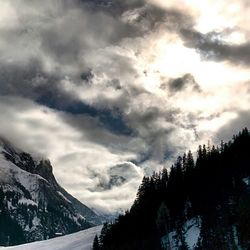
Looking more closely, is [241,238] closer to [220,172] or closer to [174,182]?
[220,172]

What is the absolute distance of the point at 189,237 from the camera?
157m

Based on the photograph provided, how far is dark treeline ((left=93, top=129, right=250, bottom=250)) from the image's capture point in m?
144

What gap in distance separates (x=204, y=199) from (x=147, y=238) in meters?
23.9

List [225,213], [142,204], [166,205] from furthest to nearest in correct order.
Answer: [142,204], [166,205], [225,213]

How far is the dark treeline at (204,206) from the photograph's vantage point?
144 meters

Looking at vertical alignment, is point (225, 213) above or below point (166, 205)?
below

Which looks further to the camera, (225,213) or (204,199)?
(204,199)

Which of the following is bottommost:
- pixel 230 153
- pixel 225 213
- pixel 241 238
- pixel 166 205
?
pixel 241 238

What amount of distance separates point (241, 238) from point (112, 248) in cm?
6842

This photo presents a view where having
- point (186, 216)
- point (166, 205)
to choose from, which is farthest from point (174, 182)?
point (186, 216)

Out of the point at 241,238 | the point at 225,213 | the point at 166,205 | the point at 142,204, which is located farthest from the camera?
the point at 142,204

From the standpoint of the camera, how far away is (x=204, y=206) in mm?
166500

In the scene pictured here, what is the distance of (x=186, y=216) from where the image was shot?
172125 millimetres

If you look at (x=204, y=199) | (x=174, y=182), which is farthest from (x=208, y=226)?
(x=174, y=182)
